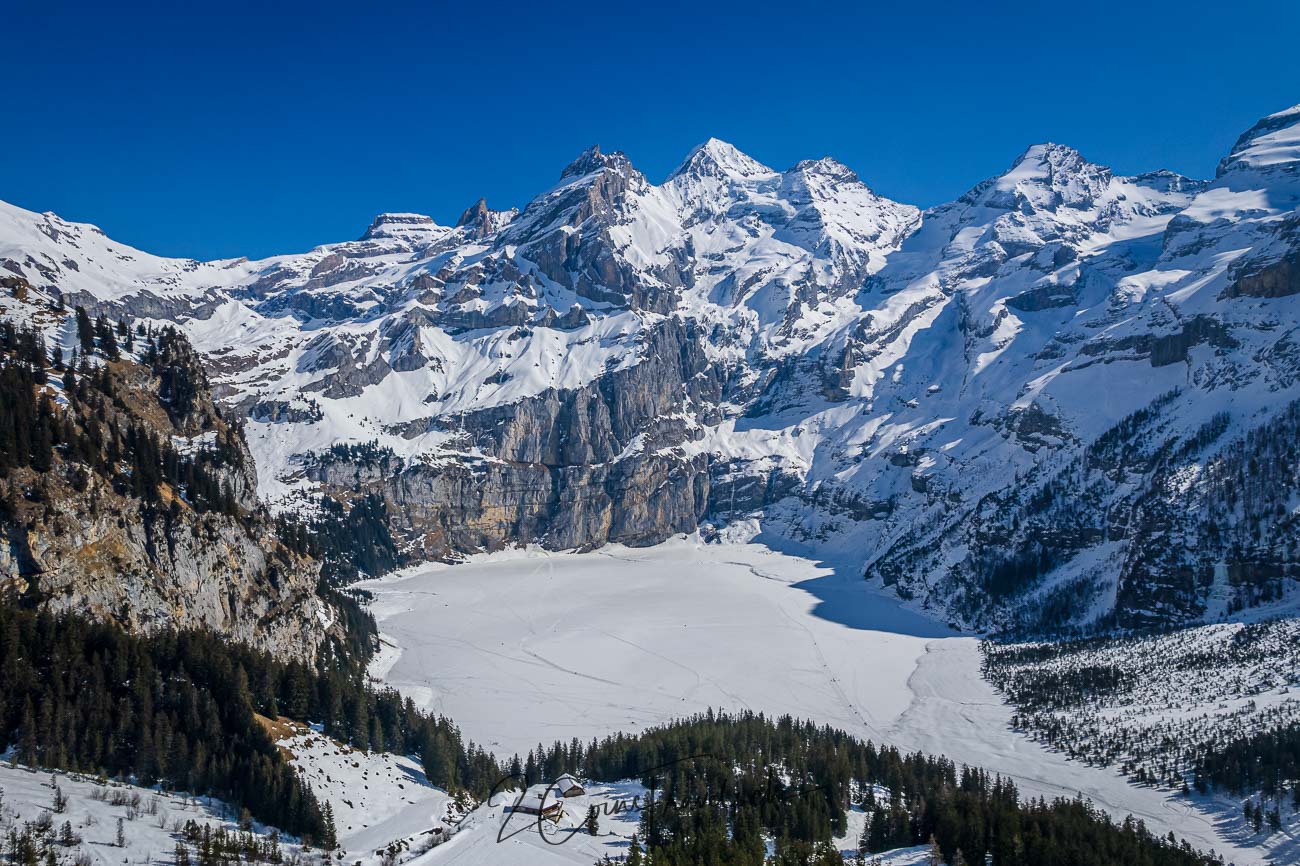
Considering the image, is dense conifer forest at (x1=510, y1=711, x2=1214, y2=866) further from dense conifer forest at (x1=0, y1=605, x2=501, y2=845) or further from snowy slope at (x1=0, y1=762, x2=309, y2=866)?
snowy slope at (x1=0, y1=762, x2=309, y2=866)

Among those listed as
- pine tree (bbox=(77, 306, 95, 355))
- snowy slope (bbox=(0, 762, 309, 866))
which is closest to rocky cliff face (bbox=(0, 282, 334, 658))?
pine tree (bbox=(77, 306, 95, 355))

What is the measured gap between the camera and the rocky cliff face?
7606 cm

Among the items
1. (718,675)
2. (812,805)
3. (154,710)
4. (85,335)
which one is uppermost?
(85,335)

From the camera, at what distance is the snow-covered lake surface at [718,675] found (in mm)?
105312

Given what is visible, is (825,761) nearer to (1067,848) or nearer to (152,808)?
(1067,848)

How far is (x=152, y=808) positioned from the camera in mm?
56406

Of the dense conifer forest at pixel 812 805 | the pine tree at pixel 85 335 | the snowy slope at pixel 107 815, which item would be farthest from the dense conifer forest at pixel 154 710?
the pine tree at pixel 85 335

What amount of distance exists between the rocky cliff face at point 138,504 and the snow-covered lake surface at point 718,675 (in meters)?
27.9

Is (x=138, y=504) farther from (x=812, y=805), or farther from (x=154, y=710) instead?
(x=812, y=805)

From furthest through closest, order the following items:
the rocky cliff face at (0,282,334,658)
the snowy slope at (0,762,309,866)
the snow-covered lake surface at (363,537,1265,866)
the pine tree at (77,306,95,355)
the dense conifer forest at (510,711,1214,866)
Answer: the snow-covered lake surface at (363,537,1265,866) < the pine tree at (77,306,95,355) < the rocky cliff face at (0,282,334,658) < the dense conifer forest at (510,711,1214,866) < the snowy slope at (0,762,309,866)

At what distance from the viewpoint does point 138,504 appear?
87250 millimetres

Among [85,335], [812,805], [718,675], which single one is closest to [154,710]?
[812,805]

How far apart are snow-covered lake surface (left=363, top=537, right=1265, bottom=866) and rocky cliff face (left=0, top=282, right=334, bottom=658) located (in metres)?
27.9

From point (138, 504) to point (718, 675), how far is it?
83.4 m
